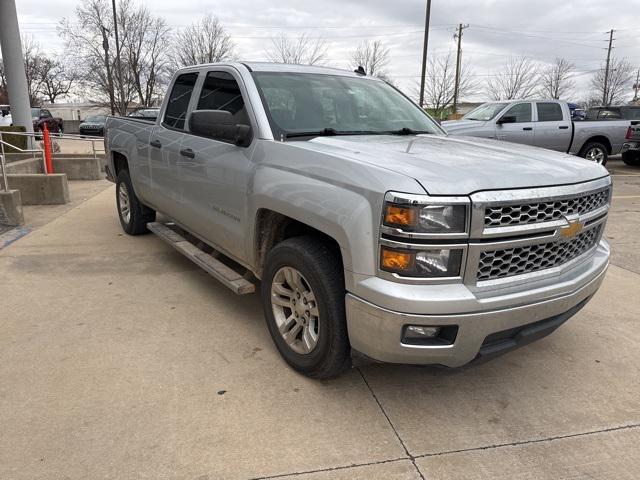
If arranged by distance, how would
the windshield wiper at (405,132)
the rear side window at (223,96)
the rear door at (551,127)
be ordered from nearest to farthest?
the rear side window at (223,96) → the windshield wiper at (405,132) → the rear door at (551,127)

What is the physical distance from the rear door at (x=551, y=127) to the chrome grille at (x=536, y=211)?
1049cm

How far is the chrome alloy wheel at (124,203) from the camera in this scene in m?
6.31

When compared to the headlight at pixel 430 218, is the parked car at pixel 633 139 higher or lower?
lower

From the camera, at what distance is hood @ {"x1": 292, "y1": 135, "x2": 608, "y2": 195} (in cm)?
243

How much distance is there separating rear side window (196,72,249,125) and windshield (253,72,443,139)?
184 mm

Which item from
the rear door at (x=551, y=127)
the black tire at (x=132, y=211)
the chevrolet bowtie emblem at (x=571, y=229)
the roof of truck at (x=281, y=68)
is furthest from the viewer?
the rear door at (x=551, y=127)

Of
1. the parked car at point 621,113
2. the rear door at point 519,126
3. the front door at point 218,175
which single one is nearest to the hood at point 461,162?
the front door at point 218,175

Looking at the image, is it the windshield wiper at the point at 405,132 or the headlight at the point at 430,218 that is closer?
the headlight at the point at 430,218

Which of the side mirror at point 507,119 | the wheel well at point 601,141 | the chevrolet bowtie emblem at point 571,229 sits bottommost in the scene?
the wheel well at point 601,141

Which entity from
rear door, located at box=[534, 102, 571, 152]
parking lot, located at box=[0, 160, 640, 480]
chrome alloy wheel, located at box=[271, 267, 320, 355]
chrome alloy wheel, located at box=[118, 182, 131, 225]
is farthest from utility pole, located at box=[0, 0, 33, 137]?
rear door, located at box=[534, 102, 571, 152]

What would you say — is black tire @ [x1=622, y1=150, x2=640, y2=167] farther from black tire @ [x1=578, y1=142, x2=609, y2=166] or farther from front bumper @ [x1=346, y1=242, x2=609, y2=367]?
front bumper @ [x1=346, y1=242, x2=609, y2=367]

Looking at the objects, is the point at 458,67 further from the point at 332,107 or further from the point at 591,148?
the point at 332,107

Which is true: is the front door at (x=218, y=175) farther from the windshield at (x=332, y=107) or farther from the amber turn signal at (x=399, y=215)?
the amber turn signal at (x=399, y=215)

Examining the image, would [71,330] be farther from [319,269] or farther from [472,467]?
[472,467]
